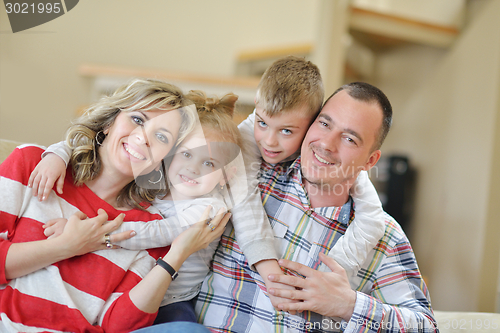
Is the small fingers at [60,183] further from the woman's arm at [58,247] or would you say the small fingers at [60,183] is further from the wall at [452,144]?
the wall at [452,144]

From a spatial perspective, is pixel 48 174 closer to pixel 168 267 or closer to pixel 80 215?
pixel 80 215

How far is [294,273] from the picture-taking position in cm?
101

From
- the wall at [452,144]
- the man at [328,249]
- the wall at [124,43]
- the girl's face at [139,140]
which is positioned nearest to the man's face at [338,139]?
the man at [328,249]

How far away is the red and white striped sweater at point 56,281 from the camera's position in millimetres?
803

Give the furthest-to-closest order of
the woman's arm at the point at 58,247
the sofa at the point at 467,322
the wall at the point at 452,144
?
the wall at the point at 452,144 → the sofa at the point at 467,322 → the woman's arm at the point at 58,247

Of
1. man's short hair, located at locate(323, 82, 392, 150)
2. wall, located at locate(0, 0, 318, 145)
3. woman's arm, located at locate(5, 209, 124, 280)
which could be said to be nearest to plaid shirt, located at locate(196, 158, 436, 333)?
man's short hair, located at locate(323, 82, 392, 150)

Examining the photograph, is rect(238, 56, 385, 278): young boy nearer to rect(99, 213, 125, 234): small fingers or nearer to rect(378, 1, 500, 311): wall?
rect(99, 213, 125, 234): small fingers

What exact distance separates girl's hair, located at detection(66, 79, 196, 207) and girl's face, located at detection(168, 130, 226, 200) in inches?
1.3

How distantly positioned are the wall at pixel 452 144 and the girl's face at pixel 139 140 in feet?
6.92

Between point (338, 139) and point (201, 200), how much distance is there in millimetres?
402

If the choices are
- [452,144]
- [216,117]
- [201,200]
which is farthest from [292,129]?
[452,144]

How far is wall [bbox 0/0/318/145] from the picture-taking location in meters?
2.38

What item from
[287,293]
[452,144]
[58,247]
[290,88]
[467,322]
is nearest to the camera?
[58,247]

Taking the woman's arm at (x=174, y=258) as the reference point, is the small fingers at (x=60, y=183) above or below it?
above
